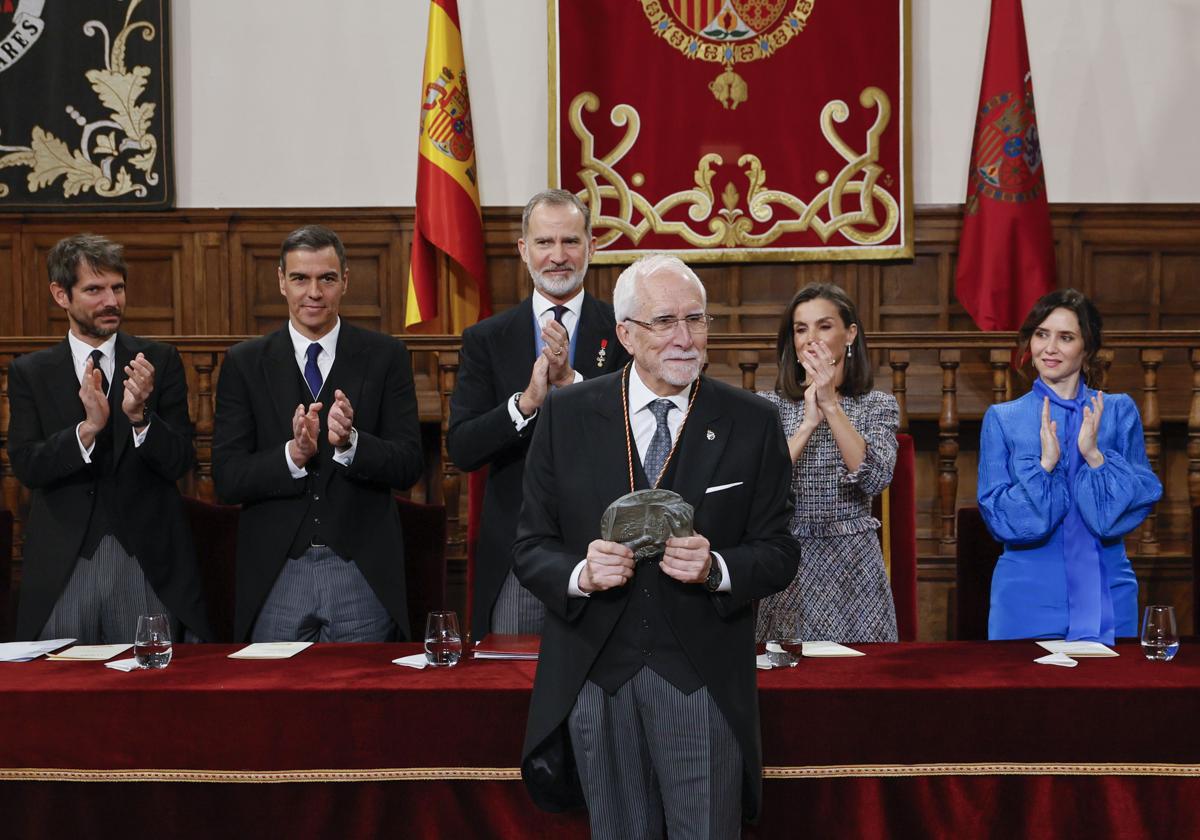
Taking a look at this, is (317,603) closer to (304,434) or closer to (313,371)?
(304,434)

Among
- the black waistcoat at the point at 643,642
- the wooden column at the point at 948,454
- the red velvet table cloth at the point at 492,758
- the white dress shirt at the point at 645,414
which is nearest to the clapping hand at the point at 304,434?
the red velvet table cloth at the point at 492,758

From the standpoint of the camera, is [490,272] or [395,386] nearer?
[395,386]

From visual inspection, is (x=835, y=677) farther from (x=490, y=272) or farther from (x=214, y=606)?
(x=490, y=272)

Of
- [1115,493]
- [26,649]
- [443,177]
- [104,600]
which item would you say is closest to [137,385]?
[104,600]

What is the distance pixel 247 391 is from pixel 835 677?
66.2 inches

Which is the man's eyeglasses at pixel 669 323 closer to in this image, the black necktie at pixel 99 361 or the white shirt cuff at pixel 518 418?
the white shirt cuff at pixel 518 418

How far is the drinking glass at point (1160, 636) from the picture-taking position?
266 cm

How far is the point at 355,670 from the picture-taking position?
8.67 ft

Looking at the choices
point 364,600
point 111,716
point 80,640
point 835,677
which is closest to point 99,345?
point 80,640

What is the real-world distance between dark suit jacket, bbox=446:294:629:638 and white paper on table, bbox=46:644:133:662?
2.77ft

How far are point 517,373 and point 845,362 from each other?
0.89 m

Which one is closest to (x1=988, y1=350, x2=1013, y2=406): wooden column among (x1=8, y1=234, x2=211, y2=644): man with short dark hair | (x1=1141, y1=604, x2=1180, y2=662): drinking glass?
(x1=1141, y1=604, x2=1180, y2=662): drinking glass

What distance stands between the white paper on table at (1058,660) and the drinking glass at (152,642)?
190 centimetres

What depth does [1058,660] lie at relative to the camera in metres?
2.66
